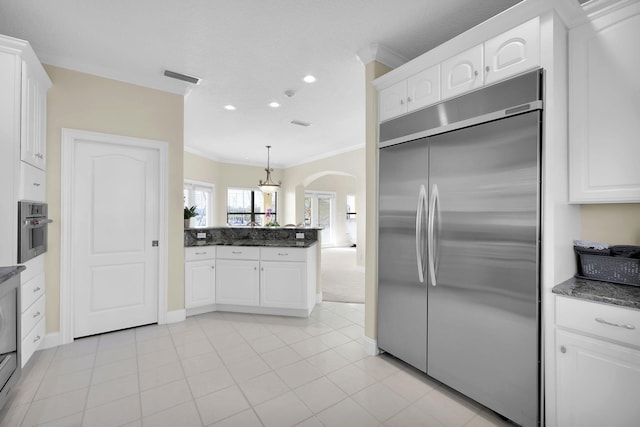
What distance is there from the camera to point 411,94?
238cm

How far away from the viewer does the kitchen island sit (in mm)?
3627

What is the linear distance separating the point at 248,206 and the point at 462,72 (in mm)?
7466

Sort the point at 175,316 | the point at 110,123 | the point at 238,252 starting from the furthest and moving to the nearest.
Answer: the point at 238,252 → the point at 175,316 → the point at 110,123

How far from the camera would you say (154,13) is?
2.24m

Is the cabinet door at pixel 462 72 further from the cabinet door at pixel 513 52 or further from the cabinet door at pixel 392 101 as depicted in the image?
the cabinet door at pixel 392 101

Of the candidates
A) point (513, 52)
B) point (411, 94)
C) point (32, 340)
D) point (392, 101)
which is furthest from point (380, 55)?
point (32, 340)

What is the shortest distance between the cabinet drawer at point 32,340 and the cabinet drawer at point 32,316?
0.13 ft

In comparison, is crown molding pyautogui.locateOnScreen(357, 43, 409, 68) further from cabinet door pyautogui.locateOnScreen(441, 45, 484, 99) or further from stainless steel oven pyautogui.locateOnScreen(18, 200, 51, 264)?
stainless steel oven pyautogui.locateOnScreen(18, 200, 51, 264)

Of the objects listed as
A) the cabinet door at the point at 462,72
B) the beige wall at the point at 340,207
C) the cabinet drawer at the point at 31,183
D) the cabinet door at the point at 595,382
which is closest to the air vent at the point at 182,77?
the cabinet drawer at the point at 31,183

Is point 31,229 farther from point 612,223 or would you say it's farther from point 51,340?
point 612,223

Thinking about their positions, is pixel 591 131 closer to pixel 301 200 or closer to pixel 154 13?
pixel 154 13

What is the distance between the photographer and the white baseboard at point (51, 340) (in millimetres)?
2787

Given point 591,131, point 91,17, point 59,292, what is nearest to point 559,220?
point 591,131

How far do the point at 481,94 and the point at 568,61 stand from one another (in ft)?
1.72
